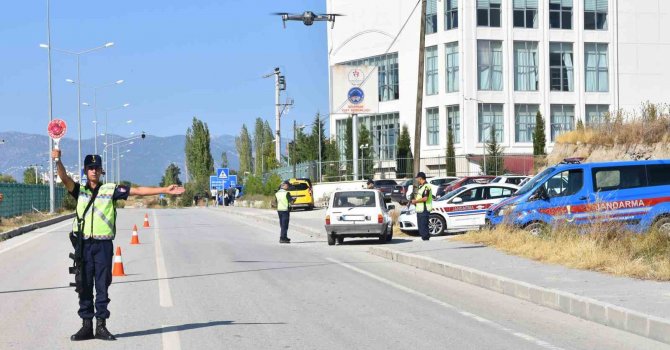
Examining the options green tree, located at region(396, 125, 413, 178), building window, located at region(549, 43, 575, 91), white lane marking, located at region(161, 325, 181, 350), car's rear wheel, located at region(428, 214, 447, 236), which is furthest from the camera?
building window, located at region(549, 43, 575, 91)

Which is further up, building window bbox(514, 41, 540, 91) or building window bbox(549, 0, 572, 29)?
building window bbox(549, 0, 572, 29)

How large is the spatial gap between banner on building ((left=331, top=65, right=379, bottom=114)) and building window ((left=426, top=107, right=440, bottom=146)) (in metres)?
27.4

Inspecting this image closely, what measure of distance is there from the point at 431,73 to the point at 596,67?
12245mm

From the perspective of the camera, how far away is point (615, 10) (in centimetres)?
7288

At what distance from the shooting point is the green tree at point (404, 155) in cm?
7238

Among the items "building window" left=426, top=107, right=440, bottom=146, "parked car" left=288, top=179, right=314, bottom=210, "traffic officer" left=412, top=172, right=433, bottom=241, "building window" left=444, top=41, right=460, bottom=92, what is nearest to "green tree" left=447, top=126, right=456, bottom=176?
"building window" left=426, top=107, right=440, bottom=146

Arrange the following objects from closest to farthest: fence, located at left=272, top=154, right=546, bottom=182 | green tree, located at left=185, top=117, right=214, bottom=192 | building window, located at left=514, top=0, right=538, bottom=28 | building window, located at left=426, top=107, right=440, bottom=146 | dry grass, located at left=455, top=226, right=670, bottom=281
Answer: dry grass, located at left=455, top=226, right=670, bottom=281 < fence, located at left=272, top=154, right=546, bottom=182 < building window, located at left=514, top=0, right=538, bottom=28 < building window, located at left=426, top=107, right=440, bottom=146 < green tree, located at left=185, top=117, right=214, bottom=192

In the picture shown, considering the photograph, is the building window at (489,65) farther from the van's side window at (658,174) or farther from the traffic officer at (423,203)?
the van's side window at (658,174)

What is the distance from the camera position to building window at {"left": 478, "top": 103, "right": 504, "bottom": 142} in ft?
235

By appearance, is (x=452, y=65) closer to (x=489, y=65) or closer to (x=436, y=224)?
(x=489, y=65)

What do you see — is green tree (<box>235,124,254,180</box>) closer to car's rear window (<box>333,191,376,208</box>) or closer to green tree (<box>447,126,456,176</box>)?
green tree (<box>447,126,456,176</box>)

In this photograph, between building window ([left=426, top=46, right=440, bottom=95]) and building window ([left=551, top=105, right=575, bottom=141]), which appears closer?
building window ([left=551, top=105, right=575, bottom=141])

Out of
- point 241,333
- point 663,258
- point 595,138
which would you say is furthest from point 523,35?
point 241,333

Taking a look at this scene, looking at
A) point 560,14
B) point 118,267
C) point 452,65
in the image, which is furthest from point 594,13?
point 118,267
